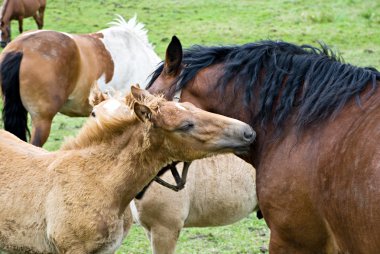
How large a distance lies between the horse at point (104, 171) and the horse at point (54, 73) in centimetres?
335

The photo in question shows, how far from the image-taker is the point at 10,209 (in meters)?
4.48

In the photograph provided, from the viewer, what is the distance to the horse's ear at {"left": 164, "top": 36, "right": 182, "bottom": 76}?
426 centimetres

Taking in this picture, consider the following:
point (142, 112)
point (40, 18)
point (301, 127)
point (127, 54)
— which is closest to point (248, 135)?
point (301, 127)

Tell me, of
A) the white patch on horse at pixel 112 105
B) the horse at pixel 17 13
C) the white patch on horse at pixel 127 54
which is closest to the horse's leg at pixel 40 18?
the horse at pixel 17 13

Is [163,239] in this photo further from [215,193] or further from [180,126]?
[180,126]

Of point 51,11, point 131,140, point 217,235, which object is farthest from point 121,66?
point 51,11

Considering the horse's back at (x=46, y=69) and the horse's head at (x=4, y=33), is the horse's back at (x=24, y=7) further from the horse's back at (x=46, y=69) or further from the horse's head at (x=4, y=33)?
the horse's back at (x=46, y=69)

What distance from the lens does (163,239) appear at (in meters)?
5.29

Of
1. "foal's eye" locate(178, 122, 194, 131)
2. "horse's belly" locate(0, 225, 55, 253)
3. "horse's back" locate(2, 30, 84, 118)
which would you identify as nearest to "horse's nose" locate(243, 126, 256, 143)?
"foal's eye" locate(178, 122, 194, 131)

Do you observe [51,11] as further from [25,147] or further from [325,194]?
[325,194]

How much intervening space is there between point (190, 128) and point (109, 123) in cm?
48

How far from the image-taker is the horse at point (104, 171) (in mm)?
4117

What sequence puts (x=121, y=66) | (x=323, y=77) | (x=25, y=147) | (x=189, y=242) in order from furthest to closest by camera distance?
1. (x=121, y=66)
2. (x=189, y=242)
3. (x=25, y=147)
4. (x=323, y=77)

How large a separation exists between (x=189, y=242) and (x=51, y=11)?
14.3 metres
